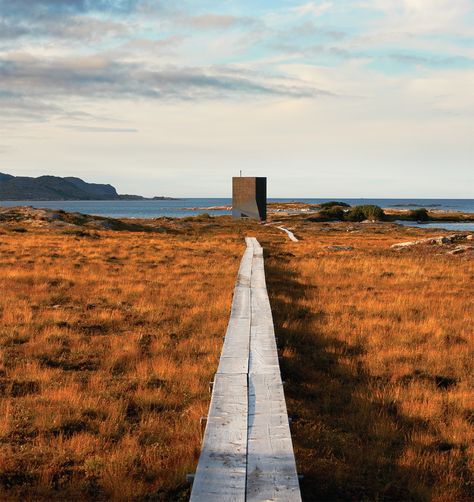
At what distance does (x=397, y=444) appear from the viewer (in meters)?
6.56

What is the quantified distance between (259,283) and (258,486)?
13.1m

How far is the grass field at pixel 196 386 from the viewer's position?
5.59 m

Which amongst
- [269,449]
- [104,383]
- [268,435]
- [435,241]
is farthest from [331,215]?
[269,449]

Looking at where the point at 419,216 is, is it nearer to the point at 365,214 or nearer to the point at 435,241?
the point at 365,214

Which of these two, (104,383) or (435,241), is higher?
(435,241)

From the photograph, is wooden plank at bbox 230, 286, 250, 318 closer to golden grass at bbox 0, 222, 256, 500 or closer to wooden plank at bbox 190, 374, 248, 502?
golden grass at bbox 0, 222, 256, 500

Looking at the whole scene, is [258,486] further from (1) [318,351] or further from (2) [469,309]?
(2) [469,309]

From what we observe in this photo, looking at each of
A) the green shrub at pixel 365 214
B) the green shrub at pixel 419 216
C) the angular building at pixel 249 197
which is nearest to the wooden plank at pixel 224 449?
the angular building at pixel 249 197

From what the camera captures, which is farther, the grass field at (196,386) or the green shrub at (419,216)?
the green shrub at (419,216)

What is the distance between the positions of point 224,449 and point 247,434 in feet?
1.38

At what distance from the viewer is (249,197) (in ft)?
325

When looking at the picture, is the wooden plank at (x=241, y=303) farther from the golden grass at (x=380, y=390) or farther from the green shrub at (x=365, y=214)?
the green shrub at (x=365, y=214)

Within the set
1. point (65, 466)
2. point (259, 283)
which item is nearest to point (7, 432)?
point (65, 466)

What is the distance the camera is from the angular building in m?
98.5
